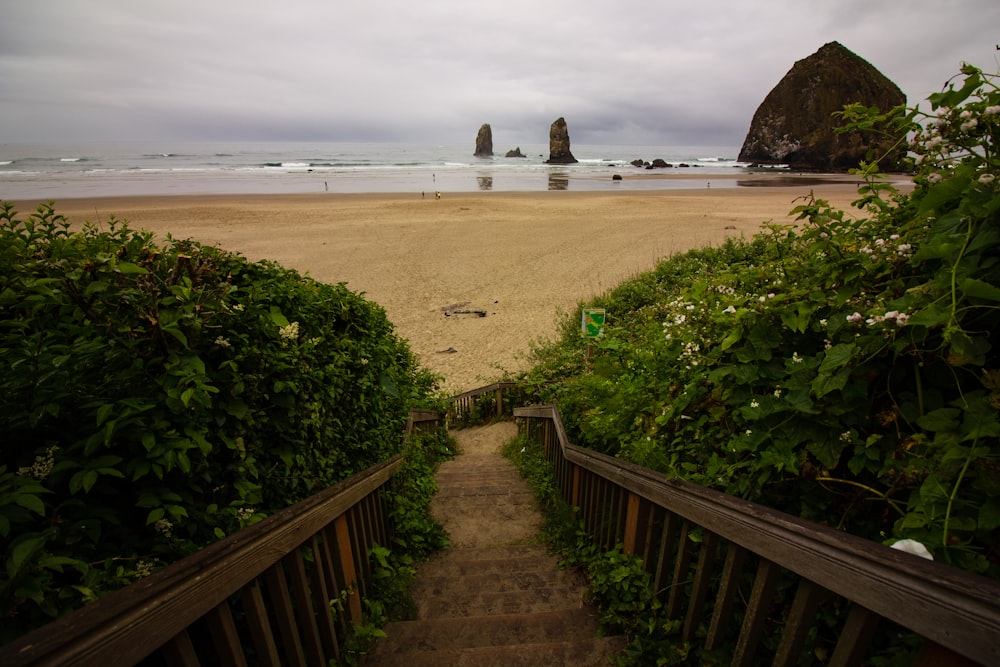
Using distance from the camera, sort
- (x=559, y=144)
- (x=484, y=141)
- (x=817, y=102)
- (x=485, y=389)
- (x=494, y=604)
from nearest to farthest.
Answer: (x=494, y=604)
(x=485, y=389)
(x=817, y=102)
(x=559, y=144)
(x=484, y=141)

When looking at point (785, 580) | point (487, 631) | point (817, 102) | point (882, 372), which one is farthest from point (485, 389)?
point (817, 102)

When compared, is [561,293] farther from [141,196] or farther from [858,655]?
[141,196]

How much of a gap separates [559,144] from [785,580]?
3751 inches

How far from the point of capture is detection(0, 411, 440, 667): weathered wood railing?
0.98 meters

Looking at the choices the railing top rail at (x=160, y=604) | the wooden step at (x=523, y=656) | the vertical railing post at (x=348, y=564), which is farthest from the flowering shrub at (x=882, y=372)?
the railing top rail at (x=160, y=604)

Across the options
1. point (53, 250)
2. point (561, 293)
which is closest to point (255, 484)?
point (53, 250)

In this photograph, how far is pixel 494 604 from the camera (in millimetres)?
3143

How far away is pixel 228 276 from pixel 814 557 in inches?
119

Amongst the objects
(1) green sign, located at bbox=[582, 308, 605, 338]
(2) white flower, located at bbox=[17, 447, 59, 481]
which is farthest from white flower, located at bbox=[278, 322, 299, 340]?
(1) green sign, located at bbox=[582, 308, 605, 338]

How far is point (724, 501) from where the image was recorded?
1.72 metres

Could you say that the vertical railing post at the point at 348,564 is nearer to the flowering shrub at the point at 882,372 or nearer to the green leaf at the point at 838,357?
the flowering shrub at the point at 882,372

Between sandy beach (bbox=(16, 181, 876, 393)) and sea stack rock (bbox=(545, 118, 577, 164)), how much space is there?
196 ft

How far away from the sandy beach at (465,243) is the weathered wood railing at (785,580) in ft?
27.4

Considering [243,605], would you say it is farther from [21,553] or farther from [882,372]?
[882,372]
